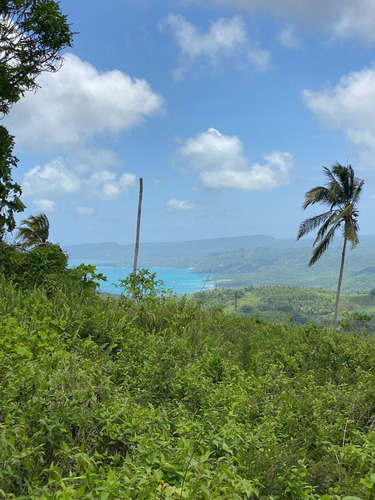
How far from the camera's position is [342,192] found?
21.2 metres

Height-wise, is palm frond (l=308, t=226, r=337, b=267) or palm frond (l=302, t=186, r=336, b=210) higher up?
palm frond (l=302, t=186, r=336, b=210)

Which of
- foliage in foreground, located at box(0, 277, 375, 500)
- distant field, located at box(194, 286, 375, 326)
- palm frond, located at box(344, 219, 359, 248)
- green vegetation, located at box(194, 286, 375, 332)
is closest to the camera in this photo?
foliage in foreground, located at box(0, 277, 375, 500)

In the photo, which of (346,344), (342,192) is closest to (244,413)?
(346,344)

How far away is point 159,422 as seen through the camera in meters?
3.13

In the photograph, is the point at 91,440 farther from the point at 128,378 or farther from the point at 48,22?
the point at 48,22

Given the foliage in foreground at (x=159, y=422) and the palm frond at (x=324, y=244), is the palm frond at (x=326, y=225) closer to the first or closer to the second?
the palm frond at (x=324, y=244)

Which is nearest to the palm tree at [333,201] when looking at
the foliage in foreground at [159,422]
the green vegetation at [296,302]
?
the foliage in foreground at [159,422]

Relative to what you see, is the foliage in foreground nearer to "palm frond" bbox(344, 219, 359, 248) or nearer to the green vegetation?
"palm frond" bbox(344, 219, 359, 248)

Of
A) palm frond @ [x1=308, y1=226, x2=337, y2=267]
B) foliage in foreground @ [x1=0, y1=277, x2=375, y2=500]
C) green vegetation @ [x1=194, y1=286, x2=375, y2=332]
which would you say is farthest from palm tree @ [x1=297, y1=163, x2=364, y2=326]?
A: green vegetation @ [x1=194, y1=286, x2=375, y2=332]

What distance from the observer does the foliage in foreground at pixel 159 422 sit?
2.32 meters

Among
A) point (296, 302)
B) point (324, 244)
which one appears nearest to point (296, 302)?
point (296, 302)

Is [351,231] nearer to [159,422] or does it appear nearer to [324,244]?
[324,244]

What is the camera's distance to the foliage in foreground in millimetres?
2324

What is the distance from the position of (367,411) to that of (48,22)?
13.0 meters
